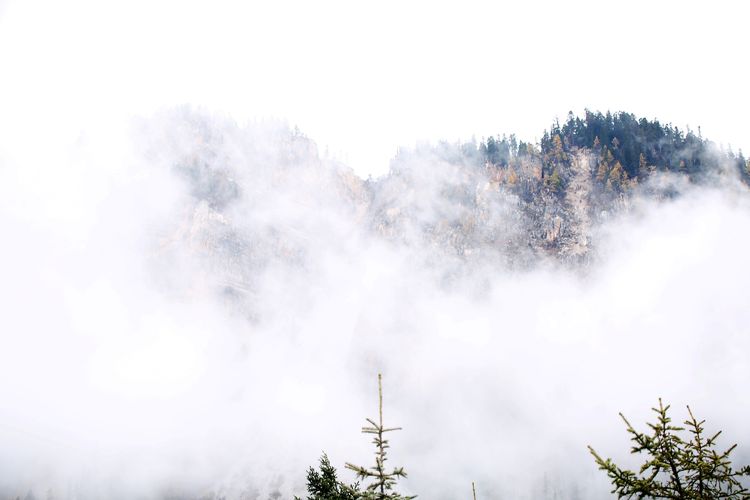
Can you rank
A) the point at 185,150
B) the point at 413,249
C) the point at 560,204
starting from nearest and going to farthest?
the point at 560,204, the point at 413,249, the point at 185,150

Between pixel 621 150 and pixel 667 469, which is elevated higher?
pixel 621 150

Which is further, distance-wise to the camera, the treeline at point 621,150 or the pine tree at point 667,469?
the treeline at point 621,150

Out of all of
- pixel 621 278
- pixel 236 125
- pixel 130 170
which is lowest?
pixel 621 278

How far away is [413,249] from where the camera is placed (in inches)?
6732

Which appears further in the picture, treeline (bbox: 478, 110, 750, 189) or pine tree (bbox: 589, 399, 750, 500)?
treeline (bbox: 478, 110, 750, 189)

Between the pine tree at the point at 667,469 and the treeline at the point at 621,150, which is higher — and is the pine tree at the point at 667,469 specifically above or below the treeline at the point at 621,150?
below

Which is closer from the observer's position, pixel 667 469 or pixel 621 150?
pixel 667 469

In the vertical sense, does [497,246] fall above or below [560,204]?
below

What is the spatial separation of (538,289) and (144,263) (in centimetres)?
14059

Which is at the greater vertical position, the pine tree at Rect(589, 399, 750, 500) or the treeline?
the treeline

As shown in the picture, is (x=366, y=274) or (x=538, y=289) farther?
(x=366, y=274)

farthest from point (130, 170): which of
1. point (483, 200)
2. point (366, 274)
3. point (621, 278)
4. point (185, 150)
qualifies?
point (621, 278)

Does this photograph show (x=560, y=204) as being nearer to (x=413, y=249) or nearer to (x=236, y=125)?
(x=413, y=249)

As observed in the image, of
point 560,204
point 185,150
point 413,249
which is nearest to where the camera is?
point 560,204
